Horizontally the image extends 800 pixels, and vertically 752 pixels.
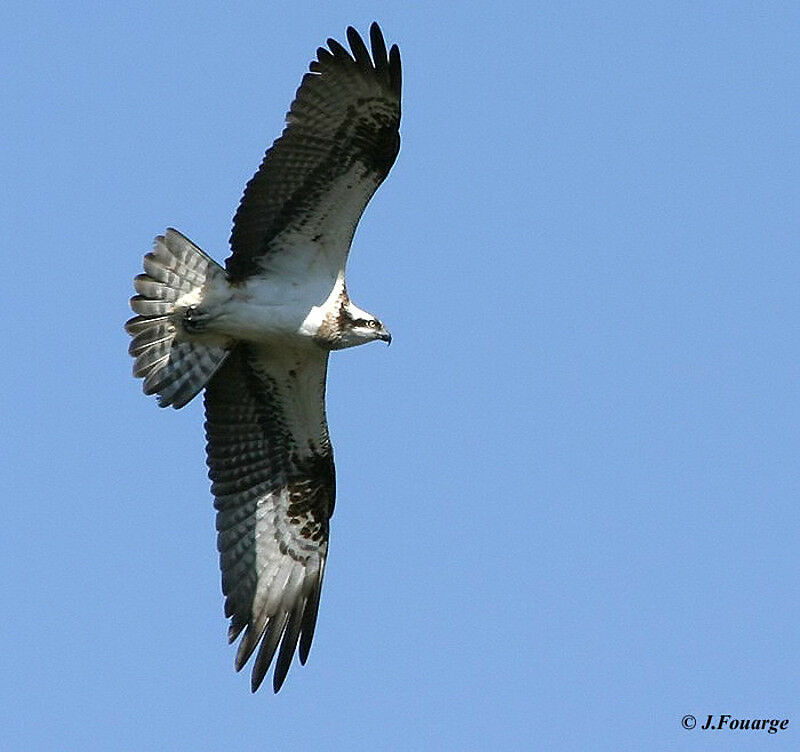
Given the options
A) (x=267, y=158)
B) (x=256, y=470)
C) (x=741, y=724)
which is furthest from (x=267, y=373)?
(x=741, y=724)

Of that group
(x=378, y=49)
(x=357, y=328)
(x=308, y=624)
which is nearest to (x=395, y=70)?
(x=378, y=49)

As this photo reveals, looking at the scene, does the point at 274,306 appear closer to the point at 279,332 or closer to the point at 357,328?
the point at 279,332

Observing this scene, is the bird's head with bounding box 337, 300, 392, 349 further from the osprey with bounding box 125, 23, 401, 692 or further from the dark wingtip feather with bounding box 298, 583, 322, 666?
the dark wingtip feather with bounding box 298, 583, 322, 666

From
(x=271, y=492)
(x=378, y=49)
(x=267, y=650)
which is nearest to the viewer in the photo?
(x=378, y=49)

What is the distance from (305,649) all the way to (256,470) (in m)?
1.30

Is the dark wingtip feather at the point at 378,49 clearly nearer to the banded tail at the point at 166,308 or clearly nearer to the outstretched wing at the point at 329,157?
the outstretched wing at the point at 329,157

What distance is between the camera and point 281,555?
12047 mm

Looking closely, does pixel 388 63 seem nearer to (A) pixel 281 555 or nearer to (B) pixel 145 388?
(B) pixel 145 388

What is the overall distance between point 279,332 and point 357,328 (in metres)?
0.51

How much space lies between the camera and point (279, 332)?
11203 millimetres

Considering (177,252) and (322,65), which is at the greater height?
(322,65)

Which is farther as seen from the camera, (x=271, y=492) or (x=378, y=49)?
(x=271, y=492)

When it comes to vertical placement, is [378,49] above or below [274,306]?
above

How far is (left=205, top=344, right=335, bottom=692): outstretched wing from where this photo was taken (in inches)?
460
